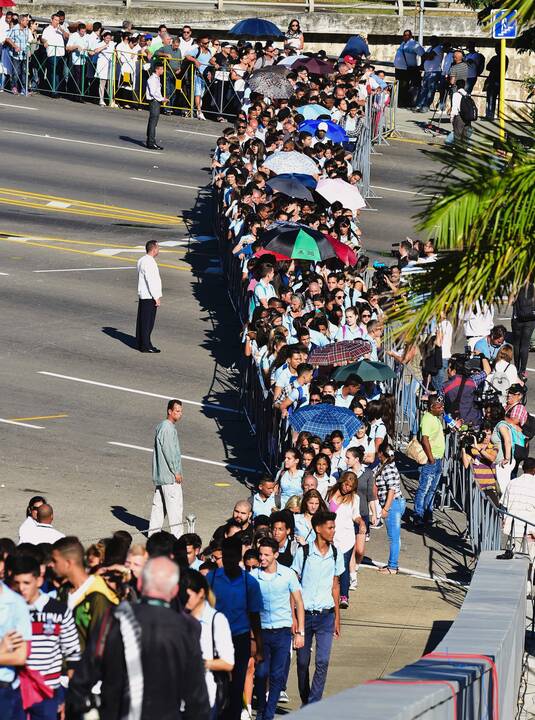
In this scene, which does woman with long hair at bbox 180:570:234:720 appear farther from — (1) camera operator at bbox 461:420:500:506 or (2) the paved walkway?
(1) camera operator at bbox 461:420:500:506

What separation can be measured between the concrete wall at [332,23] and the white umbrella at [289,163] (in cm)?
1521

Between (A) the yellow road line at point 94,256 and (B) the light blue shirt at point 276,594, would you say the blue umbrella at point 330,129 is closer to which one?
(A) the yellow road line at point 94,256

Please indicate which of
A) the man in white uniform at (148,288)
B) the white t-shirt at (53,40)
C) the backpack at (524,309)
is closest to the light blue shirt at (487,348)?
the backpack at (524,309)

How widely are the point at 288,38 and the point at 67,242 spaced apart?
11.1 meters

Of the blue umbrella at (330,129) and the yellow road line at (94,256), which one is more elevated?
the blue umbrella at (330,129)

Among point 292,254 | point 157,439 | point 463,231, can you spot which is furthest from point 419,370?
point 463,231

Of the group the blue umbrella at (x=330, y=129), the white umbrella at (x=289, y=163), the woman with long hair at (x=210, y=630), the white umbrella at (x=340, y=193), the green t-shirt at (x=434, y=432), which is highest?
the blue umbrella at (x=330, y=129)

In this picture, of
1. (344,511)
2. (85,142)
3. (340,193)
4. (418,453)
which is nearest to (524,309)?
(340,193)

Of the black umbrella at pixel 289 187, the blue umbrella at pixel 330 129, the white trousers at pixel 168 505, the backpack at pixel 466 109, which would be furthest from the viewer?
the backpack at pixel 466 109

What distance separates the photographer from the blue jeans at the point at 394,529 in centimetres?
1698

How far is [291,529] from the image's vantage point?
13492 millimetres

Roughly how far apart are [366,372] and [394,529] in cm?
278

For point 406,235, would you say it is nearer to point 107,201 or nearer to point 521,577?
point 107,201

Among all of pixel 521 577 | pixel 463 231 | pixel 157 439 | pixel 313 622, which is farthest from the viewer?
pixel 157 439
